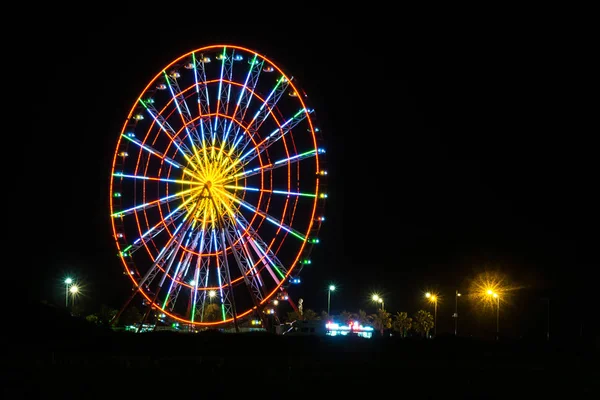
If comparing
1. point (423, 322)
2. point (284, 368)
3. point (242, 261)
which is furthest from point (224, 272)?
point (423, 322)

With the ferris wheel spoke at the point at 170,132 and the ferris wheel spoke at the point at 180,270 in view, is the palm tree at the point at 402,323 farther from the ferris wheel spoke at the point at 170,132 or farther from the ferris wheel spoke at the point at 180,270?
the ferris wheel spoke at the point at 170,132

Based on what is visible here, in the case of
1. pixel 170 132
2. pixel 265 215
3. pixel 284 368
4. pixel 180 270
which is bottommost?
pixel 284 368

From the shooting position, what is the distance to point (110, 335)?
117ft

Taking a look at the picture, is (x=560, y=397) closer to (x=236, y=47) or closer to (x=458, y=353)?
(x=458, y=353)

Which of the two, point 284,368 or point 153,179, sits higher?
point 153,179

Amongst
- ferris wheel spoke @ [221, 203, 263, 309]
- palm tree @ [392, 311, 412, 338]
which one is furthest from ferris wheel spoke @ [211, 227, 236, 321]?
palm tree @ [392, 311, 412, 338]

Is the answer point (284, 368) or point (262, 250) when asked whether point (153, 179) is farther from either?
point (284, 368)

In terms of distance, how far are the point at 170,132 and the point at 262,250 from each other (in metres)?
7.59

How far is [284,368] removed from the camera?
28.7m

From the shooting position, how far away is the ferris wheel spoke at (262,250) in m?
42.6

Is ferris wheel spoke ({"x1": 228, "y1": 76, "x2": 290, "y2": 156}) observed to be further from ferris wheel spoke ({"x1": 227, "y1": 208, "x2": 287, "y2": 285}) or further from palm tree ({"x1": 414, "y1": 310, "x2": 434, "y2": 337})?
palm tree ({"x1": 414, "y1": 310, "x2": 434, "y2": 337})

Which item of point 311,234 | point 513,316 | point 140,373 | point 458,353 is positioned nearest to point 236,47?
point 311,234

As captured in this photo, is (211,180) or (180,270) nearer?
(211,180)

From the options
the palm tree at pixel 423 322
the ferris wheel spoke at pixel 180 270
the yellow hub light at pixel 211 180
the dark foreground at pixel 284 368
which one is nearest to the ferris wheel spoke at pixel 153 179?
the yellow hub light at pixel 211 180
